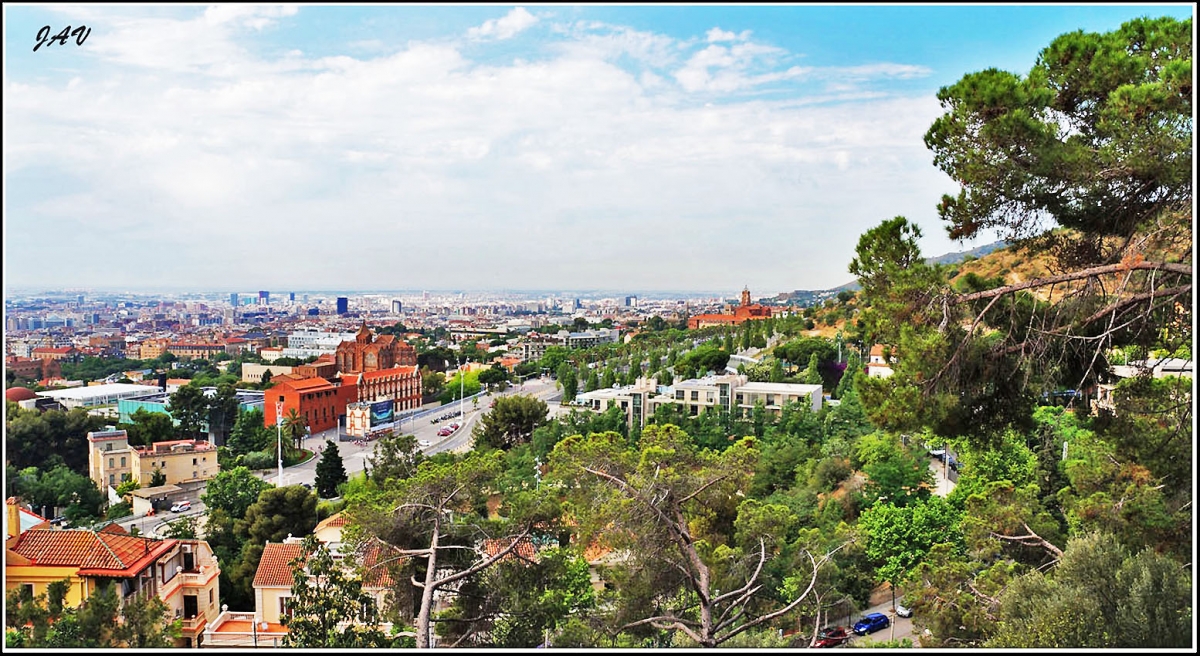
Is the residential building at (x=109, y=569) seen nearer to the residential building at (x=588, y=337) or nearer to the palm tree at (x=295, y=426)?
the palm tree at (x=295, y=426)

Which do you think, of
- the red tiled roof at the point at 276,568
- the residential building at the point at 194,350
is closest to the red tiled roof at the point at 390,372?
the residential building at the point at 194,350

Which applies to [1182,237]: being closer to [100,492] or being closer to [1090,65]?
[1090,65]

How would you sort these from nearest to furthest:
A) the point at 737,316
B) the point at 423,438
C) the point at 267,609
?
1. the point at 267,609
2. the point at 423,438
3. the point at 737,316

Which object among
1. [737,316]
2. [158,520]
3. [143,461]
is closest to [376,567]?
[158,520]

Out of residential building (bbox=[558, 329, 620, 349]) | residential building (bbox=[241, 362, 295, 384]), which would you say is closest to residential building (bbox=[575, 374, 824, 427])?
residential building (bbox=[241, 362, 295, 384])

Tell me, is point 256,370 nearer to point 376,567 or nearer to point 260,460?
point 260,460

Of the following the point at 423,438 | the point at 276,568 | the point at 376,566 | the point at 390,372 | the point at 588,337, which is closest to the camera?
the point at 376,566

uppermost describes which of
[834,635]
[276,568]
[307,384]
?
[276,568]
